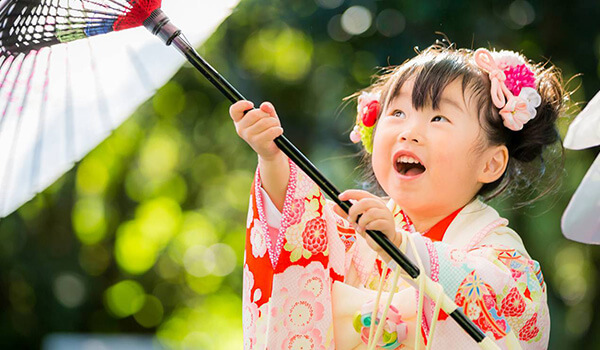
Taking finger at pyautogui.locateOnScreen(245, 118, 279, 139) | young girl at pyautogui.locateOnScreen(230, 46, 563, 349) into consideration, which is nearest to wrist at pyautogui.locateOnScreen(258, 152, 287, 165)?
young girl at pyautogui.locateOnScreen(230, 46, 563, 349)

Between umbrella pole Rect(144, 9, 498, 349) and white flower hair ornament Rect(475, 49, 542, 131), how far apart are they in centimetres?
45

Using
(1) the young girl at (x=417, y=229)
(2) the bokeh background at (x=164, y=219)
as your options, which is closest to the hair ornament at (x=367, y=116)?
(1) the young girl at (x=417, y=229)

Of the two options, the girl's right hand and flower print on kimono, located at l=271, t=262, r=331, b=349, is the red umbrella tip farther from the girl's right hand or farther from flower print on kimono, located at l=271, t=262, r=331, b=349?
flower print on kimono, located at l=271, t=262, r=331, b=349

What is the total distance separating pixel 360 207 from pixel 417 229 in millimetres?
395

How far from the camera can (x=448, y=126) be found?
4.62ft

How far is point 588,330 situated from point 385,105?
7.69 ft

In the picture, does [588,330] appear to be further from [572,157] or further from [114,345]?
[114,345]

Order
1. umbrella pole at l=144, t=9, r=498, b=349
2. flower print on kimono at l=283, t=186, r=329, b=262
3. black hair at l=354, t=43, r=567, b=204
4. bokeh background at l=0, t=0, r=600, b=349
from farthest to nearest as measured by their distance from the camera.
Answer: bokeh background at l=0, t=0, r=600, b=349
black hair at l=354, t=43, r=567, b=204
flower print on kimono at l=283, t=186, r=329, b=262
umbrella pole at l=144, t=9, r=498, b=349

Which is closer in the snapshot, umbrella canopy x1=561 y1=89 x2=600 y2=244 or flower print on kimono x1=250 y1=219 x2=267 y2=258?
umbrella canopy x1=561 y1=89 x2=600 y2=244

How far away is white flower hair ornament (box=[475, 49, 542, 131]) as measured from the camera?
146cm

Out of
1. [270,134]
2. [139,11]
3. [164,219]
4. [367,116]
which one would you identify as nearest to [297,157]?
[270,134]

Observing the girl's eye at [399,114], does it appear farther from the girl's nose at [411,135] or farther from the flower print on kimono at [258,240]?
the flower print on kimono at [258,240]

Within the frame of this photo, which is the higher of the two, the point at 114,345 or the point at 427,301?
the point at 114,345

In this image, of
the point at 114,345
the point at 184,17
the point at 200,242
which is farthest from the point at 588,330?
the point at 184,17
